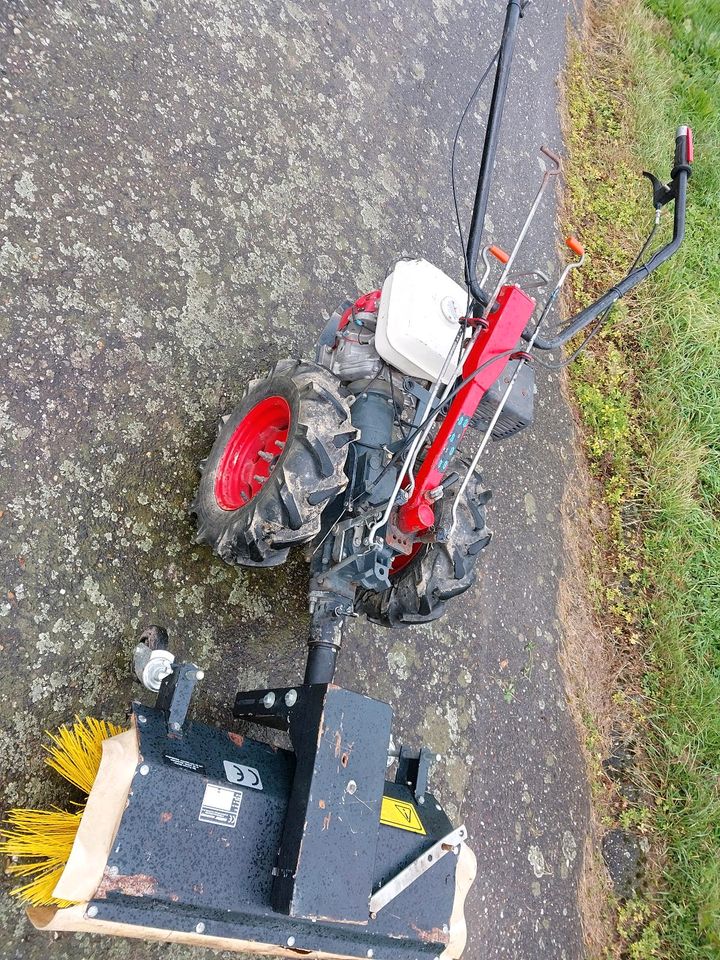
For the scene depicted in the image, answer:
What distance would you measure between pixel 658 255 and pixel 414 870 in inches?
69.6

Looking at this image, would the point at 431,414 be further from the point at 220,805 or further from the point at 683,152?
the point at 683,152

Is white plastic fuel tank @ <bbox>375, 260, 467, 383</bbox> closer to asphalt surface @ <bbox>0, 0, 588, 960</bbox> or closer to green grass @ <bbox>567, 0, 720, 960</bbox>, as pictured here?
asphalt surface @ <bbox>0, 0, 588, 960</bbox>

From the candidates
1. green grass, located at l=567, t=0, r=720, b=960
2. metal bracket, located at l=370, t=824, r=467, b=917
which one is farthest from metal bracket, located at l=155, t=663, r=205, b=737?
green grass, located at l=567, t=0, r=720, b=960

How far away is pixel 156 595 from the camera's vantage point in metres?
2.23

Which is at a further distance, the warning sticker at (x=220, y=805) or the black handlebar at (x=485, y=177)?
the black handlebar at (x=485, y=177)

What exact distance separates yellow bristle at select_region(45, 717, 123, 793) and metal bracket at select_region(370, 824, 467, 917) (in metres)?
0.69

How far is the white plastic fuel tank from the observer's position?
7.20 feet

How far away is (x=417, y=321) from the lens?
2207 millimetres

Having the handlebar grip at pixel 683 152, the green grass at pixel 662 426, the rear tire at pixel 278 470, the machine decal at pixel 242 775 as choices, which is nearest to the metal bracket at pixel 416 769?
the machine decal at pixel 242 775

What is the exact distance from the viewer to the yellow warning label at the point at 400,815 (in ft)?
5.97

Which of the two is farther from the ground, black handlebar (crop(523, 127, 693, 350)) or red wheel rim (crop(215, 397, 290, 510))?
black handlebar (crop(523, 127, 693, 350))

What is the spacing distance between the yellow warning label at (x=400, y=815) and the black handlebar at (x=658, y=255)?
4.07ft

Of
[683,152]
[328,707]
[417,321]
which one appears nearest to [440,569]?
[328,707]

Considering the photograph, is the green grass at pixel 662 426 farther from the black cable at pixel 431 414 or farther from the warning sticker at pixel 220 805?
the warning sticker at pixel 220 805
